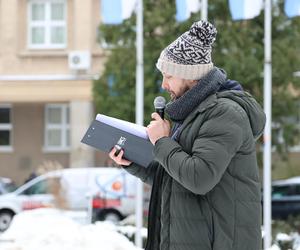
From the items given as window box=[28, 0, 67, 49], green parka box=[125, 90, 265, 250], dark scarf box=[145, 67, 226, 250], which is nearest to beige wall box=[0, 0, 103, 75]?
window box=[28, 0, 67, 49]

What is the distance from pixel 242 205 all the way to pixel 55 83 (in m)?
24.1

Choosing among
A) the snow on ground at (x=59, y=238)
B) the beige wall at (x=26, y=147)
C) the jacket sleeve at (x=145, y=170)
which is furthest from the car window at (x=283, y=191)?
the jacket sleeve at (x=145, y=170)

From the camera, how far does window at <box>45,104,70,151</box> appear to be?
2864cm

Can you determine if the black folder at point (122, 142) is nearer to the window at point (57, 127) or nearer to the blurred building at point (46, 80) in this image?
the blurred building at point (46, 80)

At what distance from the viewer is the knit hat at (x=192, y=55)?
2955 mm

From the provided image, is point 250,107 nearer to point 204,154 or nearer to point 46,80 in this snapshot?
point 204,154

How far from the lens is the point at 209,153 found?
2.71m

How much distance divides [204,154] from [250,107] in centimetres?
35

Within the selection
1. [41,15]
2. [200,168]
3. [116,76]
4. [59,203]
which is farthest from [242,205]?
[41,15]

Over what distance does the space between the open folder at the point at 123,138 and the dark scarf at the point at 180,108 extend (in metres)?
0.15

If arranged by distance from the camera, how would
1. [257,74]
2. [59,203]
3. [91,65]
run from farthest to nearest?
1. [91,65]
2. [257,74]
3. [59,203]

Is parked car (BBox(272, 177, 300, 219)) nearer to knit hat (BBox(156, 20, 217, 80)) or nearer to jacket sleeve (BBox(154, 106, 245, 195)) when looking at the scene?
knit hat (BBox(156, 20, 217, 80))

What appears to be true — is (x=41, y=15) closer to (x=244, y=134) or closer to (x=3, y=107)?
(x=3, y=107)

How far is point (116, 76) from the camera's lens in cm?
1897
